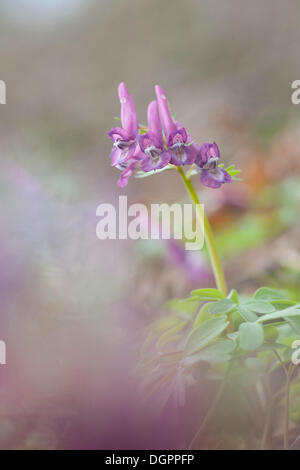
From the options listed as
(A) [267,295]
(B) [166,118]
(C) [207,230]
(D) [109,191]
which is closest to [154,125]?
(B) [166,118]

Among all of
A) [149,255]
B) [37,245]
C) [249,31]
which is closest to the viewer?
[37,245]

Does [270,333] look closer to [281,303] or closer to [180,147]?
[281,303]

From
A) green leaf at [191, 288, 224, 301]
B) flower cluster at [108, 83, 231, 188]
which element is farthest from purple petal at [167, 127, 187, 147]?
green leaf at [191, 288, 224, 301]

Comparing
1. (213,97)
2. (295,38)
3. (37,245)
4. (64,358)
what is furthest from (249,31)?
(64,358)

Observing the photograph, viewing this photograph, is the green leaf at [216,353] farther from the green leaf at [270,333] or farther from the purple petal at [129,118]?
the purple petal at [129,118]

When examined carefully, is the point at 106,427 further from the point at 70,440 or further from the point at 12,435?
the point at 12,435

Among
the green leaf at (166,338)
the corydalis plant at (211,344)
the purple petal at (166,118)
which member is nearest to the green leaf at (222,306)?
the corydalis plant at (211,344)

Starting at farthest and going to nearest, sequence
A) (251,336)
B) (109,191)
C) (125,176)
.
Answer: (109,191) → (125,176) → (251,336)
